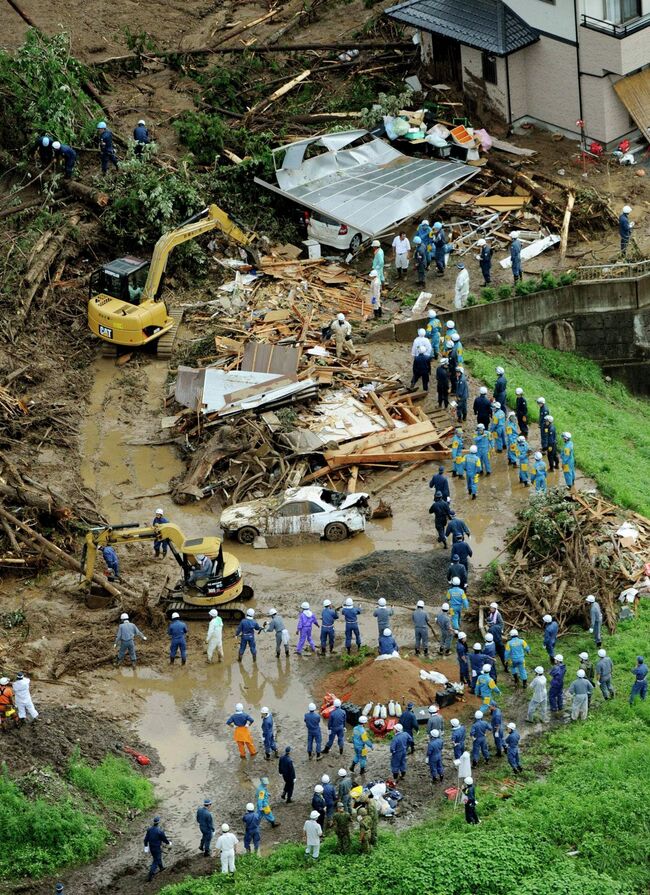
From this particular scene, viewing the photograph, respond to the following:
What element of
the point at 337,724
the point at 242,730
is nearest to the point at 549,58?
the point at 337,724

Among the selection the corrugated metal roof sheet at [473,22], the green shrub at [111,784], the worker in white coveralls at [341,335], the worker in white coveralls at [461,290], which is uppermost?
the corrugated metal roof sheet at [473,22]

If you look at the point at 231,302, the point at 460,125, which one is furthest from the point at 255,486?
the point at 460,125

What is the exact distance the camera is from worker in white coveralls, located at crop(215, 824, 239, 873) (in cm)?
2638

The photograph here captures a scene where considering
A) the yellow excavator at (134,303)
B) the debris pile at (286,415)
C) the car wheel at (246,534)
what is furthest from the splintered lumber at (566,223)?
the car wheel at (246,534)

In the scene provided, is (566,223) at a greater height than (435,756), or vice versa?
(566,223)

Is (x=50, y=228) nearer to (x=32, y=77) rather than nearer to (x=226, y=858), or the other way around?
(x=32, y=77)

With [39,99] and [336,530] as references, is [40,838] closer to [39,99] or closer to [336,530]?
[336,530]

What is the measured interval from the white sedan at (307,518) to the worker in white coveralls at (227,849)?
995 cm

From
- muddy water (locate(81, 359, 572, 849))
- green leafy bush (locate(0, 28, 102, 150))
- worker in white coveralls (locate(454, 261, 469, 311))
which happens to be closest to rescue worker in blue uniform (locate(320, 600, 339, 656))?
muddy water (locate(81, 359, 572, 849))

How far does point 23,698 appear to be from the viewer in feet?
95.9

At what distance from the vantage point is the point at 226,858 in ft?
86.9

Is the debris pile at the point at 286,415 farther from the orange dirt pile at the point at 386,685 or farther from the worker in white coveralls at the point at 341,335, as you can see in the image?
the orange dirt pile at the point at 386,685

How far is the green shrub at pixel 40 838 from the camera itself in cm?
2705

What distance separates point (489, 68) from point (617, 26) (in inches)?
164
